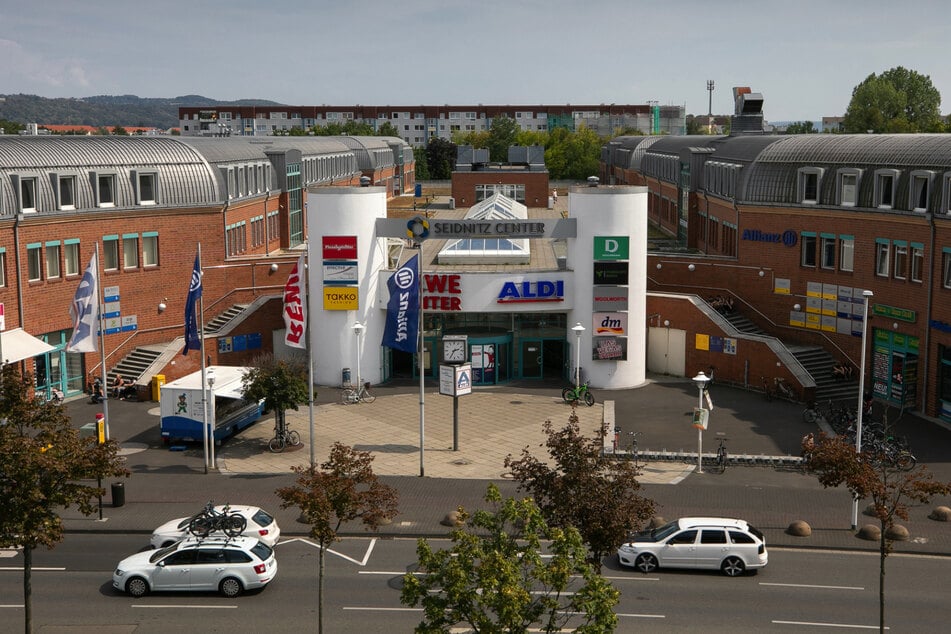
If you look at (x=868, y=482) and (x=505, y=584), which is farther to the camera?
(x=868, y=482)

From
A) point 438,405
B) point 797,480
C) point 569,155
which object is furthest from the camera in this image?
point 569,155

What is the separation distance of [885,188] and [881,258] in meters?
2.94

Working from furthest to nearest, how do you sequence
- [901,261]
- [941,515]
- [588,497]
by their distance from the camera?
[901,261] → [941,515] → [588,497]

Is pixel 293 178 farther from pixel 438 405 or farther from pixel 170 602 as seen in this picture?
pixel 170 602

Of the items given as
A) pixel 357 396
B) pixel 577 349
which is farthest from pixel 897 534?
pixel 357 396

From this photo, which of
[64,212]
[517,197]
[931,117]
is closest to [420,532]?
[64,212]

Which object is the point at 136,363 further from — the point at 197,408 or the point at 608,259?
the point at 608,259

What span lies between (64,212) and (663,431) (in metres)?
26.2

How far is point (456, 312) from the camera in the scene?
4712 cm

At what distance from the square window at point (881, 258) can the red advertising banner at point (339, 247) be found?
22.2 m

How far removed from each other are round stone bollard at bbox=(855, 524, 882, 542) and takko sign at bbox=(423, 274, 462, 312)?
69.7 ft

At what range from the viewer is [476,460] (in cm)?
3691

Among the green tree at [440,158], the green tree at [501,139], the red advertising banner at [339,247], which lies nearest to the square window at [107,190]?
the red advertising banner at [339,247]

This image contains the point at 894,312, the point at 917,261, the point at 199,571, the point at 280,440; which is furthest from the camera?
the point at 894,312
